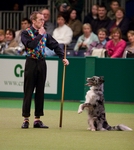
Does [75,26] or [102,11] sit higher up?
[102,11]

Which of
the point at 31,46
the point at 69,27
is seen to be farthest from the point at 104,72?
the point at 31,46

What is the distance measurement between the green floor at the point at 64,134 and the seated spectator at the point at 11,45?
127 inches

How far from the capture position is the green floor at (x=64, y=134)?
29.6 ft

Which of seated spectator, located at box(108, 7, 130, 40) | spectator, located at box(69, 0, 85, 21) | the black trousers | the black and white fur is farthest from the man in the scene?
spectator, located at box(69, 0, 85, 21)

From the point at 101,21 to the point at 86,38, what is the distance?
31.7 inches

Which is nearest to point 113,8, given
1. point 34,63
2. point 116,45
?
point 116,45

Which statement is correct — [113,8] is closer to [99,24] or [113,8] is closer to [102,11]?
[102,11]

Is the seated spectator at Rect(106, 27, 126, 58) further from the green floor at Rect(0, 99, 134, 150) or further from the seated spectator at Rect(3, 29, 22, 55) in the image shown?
the seated spectator at Rect(3, 29, 22, 55)

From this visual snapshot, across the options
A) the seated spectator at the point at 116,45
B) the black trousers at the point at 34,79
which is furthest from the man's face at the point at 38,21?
the seated spectator at the point at 116,45

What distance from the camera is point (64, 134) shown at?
1033cm

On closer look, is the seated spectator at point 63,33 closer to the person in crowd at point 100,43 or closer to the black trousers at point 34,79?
the person in crowd at point 100,43

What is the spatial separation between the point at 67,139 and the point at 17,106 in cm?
557

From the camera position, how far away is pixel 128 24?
677 inches

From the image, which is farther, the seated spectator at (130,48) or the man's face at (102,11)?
the man's face at (102,11)
